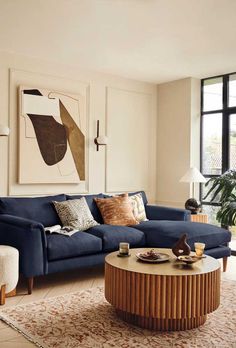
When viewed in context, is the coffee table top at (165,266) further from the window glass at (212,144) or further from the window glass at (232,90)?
the window glass at (232,90)

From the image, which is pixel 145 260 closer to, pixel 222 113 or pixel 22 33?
pixel 22 33

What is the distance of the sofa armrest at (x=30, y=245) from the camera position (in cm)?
353

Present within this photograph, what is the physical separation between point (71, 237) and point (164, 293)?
59.4 inches

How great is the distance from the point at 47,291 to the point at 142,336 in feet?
4.38

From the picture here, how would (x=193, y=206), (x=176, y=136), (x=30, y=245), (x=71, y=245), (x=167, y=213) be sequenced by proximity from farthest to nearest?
1. (x=176, y=136)
2. (x=193, y=206)
3. (x=167, y=213)
4. (x=71, y=245)
5. (x=30, y=245)

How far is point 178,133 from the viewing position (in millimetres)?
6109

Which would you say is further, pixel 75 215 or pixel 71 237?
pixel 75 215

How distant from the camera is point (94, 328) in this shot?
2.77 m

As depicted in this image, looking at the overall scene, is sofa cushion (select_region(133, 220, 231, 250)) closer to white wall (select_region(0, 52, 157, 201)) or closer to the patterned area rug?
the patterned area rug

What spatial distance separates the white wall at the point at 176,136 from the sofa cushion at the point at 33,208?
217 centimetres

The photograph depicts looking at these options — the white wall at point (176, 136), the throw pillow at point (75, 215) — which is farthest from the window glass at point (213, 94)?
the throw pillow at point (75, 215)

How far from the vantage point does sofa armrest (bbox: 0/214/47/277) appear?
353cm

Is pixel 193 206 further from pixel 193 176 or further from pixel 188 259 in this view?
pixel 188 259

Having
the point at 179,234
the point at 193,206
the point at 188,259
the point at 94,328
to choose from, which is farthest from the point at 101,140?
the point at 94,328
